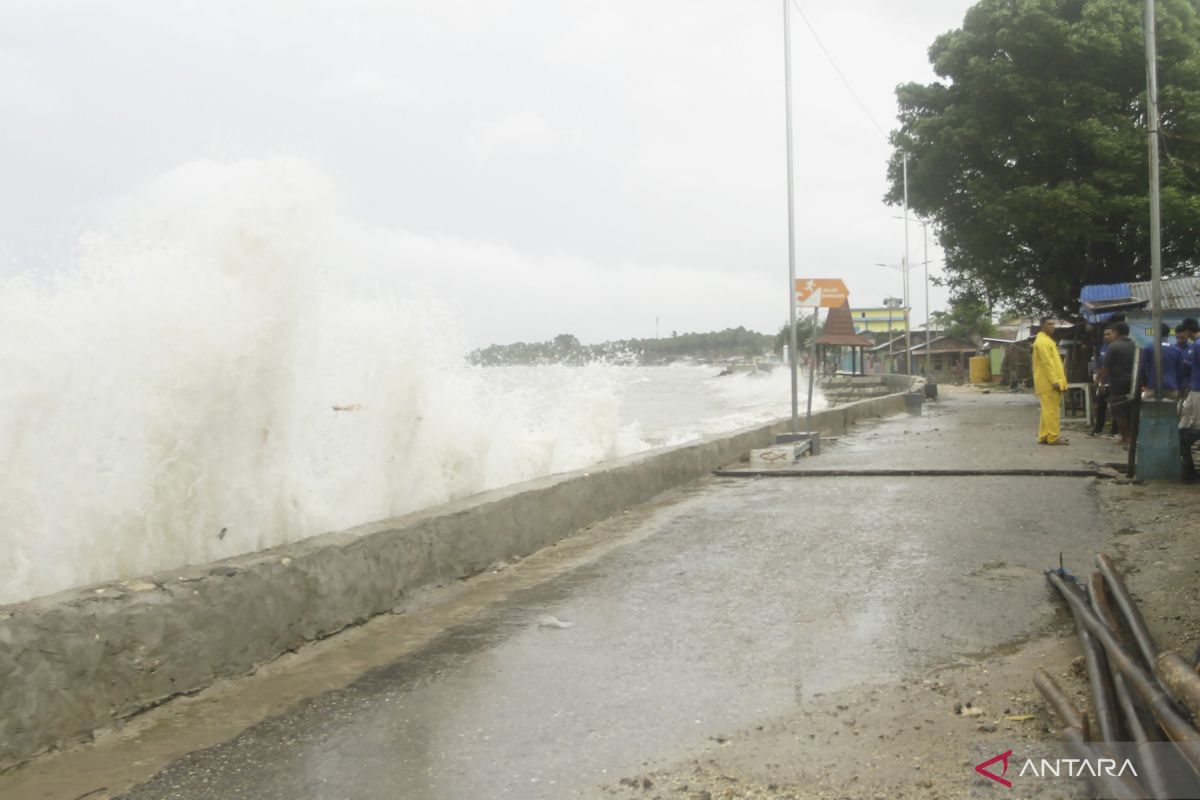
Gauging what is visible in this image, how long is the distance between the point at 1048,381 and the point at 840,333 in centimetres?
2957

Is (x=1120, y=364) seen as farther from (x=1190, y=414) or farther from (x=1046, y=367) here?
(x=1190, y=414)

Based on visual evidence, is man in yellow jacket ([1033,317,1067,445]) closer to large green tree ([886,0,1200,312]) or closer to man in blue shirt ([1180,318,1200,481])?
man in blue shirt ([1180,318,1200,481])

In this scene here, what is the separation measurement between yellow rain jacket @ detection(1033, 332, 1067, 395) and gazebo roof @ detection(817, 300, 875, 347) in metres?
26.7

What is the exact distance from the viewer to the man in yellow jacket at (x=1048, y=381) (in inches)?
489

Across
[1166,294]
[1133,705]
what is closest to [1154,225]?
[1133,705]

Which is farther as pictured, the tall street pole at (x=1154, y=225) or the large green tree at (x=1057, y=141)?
the large green tree at (x=1057, y=141)

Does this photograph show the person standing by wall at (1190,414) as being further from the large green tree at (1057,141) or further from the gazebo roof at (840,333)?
the gazebo roof at (840,333)

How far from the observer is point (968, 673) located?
3.71 meters

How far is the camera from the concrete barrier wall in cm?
316

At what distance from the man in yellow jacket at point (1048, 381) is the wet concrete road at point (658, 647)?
17.0 feet

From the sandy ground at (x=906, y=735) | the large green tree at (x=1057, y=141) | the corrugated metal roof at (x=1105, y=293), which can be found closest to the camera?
the sandy ground at (x=906, y=735)

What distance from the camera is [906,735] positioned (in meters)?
3.10

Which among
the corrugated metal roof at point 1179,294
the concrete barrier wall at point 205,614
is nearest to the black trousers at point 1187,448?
the concrete barrier wall at point 205,614

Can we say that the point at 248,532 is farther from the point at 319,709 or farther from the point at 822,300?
the point at 822,300
